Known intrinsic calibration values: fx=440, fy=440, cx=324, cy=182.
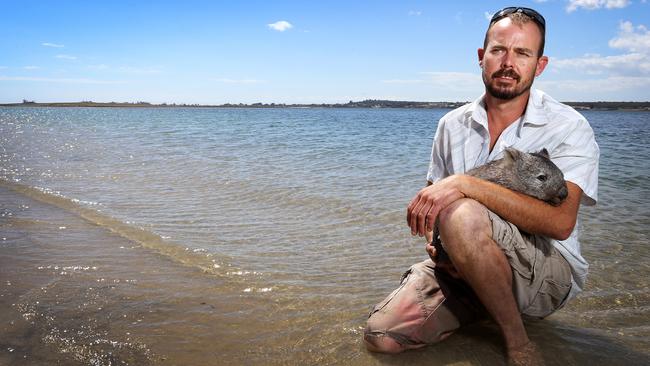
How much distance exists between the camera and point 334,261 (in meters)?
5.64

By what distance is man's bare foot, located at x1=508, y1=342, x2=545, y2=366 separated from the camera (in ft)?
10.7

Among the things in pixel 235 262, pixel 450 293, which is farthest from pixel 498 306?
pixel 235 262

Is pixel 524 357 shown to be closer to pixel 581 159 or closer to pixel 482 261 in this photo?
pixel 482 261

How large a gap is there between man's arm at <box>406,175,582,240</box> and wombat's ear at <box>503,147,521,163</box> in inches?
10.3

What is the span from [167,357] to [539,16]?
3.92 metres

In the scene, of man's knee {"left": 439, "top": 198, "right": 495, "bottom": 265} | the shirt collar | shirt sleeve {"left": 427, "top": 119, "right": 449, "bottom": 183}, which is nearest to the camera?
man's knee {"left": 439, "top": 198, "right": 495, "bottom": 265}

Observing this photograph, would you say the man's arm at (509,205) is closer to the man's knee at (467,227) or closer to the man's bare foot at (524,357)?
the man's knee at (467,227)

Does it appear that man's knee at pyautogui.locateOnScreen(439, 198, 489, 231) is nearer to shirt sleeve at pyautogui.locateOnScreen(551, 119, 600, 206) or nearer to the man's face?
shirt sleeve at pyautogui.locateOnScreen(551, 119, 600, 206)

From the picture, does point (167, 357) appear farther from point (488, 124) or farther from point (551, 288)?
point (488, 124)

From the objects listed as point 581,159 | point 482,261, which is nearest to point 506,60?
point 581,159

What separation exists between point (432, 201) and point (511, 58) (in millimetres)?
1397

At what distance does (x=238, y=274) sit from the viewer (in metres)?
5.07

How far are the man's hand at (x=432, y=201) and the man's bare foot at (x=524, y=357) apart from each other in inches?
44.9

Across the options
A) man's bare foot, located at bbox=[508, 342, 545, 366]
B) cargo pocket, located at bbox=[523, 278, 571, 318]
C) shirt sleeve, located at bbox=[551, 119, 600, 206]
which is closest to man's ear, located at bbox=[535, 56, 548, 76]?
shirt sleeve, located at bbox=[551, 119, 600, 206]
